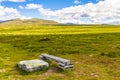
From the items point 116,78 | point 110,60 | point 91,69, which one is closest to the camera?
point 116,78

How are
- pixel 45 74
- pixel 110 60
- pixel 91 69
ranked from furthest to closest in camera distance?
A: 1. pixel 110 60
2. pixel 91 69
3. pixel 45 74

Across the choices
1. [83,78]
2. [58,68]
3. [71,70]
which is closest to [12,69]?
[58,68]

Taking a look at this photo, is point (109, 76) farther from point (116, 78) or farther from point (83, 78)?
point (83, 78)

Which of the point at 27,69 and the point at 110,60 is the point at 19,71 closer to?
the point at 27,69

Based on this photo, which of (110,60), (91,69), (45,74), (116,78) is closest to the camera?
(116,78)

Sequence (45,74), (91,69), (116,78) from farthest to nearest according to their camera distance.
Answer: (91,69) → (45,74) → (116,78)

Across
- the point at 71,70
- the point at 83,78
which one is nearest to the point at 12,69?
the point at 71,70

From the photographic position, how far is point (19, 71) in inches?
963

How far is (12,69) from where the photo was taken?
25625mm

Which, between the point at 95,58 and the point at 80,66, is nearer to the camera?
the point at 80,66

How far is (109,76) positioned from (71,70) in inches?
168

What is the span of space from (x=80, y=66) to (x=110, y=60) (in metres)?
5.52

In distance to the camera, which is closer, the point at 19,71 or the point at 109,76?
the point at 109,76

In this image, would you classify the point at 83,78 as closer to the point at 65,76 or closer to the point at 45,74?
the point at 65,76
